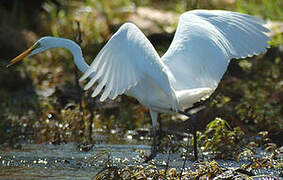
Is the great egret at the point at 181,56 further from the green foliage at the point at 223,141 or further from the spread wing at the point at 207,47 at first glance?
the green foliage at the point at 223,141

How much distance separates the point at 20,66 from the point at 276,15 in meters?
4.98

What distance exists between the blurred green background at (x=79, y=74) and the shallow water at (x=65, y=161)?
37 cm

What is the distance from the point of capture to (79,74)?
8727mm

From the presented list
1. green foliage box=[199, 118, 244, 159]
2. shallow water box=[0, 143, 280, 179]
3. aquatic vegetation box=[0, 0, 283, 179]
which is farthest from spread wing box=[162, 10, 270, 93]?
shallow water box=[0, 143, 280, 179]

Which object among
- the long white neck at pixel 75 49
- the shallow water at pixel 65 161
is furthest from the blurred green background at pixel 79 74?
the long white neck at pixel 75 49

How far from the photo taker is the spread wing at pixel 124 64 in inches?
178

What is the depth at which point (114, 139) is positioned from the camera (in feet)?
21.3

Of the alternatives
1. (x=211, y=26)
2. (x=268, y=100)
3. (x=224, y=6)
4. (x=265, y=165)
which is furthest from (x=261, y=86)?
(x=224, y=6)

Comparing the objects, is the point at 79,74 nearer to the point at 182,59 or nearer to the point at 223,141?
the point at 182,59

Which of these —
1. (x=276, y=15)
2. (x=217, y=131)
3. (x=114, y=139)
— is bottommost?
(x=114, y=139)

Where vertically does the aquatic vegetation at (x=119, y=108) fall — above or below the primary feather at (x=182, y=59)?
below

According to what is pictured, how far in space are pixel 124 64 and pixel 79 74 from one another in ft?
13.9

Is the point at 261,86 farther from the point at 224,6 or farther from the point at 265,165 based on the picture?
the point at 224,6

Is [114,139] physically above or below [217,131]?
below
